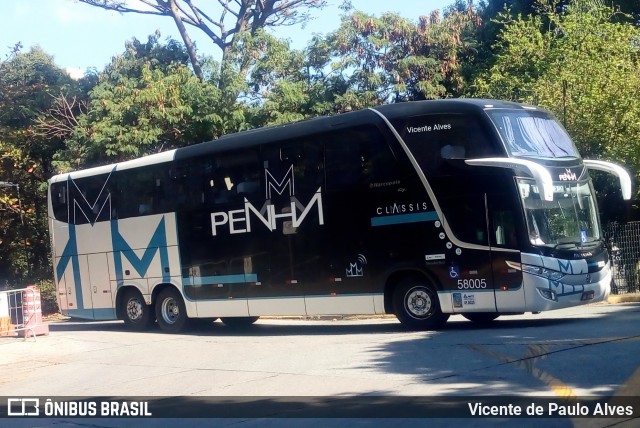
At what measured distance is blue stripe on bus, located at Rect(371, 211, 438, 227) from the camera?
1536 centimetres

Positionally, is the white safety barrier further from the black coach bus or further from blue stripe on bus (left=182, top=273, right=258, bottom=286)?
blue stripe on bus (left=182, top=273, right=258, bottom=286)

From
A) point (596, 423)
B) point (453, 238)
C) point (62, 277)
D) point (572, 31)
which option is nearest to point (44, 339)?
point (62, 277)

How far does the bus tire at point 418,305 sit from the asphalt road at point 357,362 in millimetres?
309

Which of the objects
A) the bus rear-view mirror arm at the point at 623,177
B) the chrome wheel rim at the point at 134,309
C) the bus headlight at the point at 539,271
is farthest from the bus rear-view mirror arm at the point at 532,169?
the chrome wheel rim at the point at 134,309

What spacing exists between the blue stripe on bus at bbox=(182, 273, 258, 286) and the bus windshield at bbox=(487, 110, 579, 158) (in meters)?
6.33

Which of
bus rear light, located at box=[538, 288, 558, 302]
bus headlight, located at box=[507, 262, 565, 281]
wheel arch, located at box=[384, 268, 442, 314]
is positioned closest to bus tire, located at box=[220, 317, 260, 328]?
wheel arch, located at box=[384, 268, 442, 314]

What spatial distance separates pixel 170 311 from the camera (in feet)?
66.5

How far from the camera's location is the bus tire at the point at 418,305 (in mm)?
15672

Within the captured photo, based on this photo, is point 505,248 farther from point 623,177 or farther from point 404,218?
point 623,177

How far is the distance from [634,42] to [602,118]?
5559 millimetres

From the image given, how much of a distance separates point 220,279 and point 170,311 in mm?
2275

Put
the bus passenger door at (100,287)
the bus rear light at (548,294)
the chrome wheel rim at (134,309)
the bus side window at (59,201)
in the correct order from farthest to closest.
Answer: the bus side window at (59,201) < the bus passenger door at (100,287) < the chrome wheel rim at (134,309) < the bus rear light at (548,294)

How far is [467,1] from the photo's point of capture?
36.8m

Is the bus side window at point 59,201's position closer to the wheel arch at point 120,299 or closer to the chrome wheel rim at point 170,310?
the wheel arch at point 120,299
